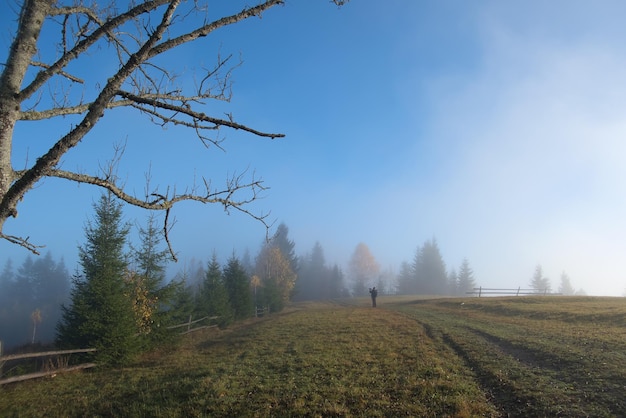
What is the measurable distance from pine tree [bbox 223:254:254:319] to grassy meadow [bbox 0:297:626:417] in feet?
63.2

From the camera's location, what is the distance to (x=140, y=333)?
19219mm

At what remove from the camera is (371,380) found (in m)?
10.7

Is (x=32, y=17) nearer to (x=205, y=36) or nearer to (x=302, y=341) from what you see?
(x=205, y=36)

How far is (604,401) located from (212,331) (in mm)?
27338

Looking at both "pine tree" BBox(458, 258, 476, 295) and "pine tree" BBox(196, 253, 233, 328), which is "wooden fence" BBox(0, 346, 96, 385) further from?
"pine tree" BBox(458, 258, 476, 295)

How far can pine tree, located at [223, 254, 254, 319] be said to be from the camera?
38.3 meters

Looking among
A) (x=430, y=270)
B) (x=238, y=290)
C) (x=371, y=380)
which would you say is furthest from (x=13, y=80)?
(x=430, y=270)

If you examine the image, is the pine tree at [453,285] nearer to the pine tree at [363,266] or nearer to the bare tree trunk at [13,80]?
the pine tree at [363,266]

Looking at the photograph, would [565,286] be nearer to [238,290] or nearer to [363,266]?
[363,266]

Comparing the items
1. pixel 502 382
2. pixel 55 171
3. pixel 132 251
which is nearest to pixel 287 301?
pixel 132 251

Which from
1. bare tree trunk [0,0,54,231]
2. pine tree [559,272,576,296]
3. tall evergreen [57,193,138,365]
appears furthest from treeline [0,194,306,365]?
pine tree [559,272,576,296]

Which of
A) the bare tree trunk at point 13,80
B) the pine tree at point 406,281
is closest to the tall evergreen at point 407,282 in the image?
the pine tree at point 406,281

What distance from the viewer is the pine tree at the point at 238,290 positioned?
38.3 meters

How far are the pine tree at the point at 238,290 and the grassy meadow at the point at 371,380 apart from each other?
758 inches
